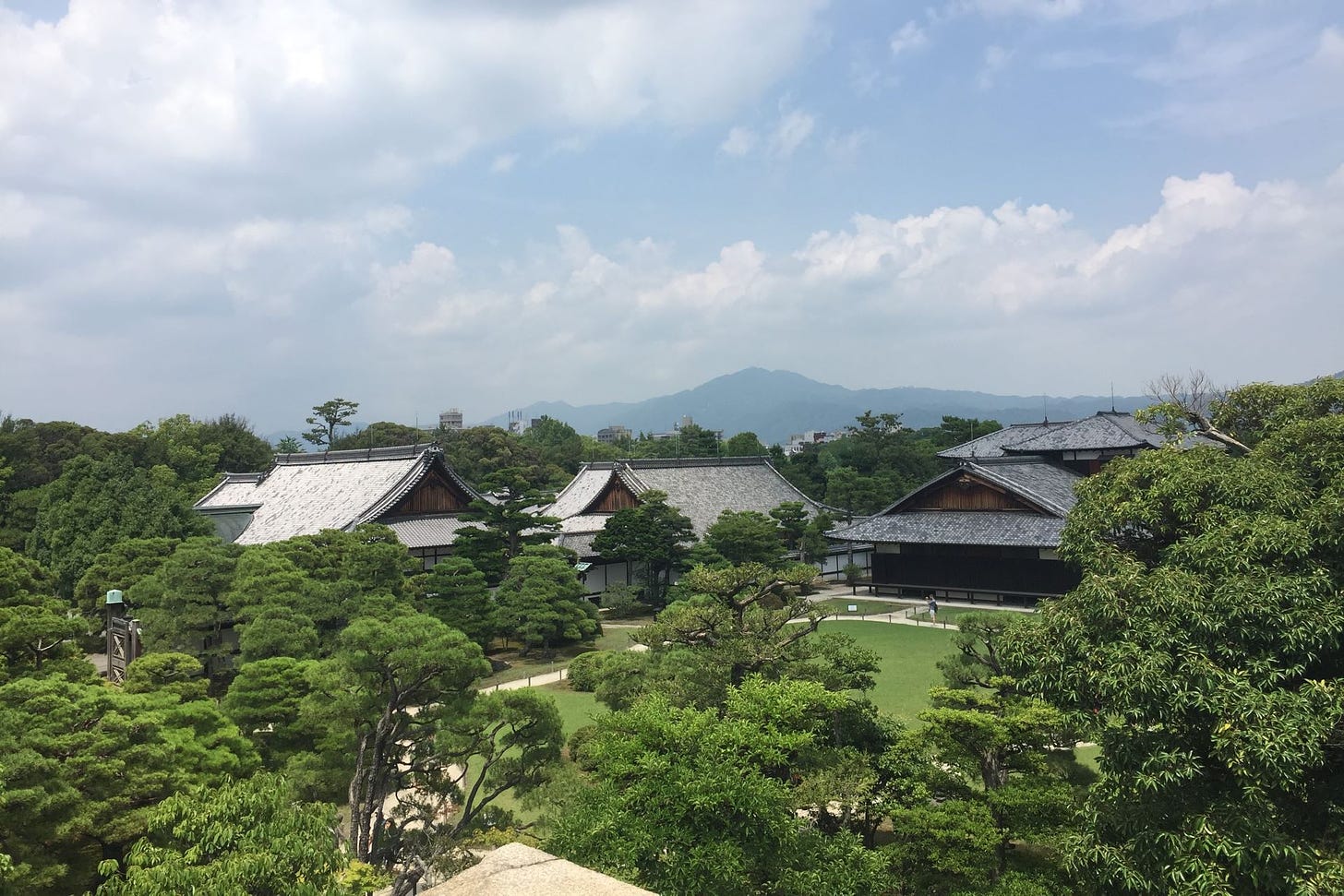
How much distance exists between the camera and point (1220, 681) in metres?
6.91

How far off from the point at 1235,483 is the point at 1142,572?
1454 mm

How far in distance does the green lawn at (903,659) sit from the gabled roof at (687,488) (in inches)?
426

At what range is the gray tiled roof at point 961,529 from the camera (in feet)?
105

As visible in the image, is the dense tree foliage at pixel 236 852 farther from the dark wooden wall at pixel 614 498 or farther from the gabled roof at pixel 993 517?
the dark wooden wall at pixel 614 498

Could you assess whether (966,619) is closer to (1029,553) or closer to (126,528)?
(1029,553)

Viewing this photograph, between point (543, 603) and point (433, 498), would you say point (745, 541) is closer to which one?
point (543, 603)

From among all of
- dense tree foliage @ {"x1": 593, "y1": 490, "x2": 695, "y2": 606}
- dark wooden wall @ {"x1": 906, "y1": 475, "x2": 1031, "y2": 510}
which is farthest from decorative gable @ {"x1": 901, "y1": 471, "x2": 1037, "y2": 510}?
dense tree foliage @ {"x1": 593, "y1": 490, "x2": 695, "y2": 606}

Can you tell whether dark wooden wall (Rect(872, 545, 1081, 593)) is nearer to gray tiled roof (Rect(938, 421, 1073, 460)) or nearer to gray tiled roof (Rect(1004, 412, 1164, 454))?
gray tiled roof (Rect(938, 421, 1073, 460))

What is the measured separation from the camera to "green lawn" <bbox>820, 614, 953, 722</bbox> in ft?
64.1

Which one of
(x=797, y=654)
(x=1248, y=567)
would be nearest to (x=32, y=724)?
(x=797, y=654)

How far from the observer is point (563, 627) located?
27.3 m

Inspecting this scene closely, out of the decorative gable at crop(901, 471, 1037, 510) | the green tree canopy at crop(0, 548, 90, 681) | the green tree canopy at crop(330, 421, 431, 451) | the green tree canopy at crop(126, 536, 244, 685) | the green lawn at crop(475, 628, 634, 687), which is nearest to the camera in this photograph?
the green tree canopy at crop(0, 548, 90, 681)

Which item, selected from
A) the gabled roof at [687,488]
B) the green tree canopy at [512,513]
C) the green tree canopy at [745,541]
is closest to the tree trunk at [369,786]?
the green tree canopy at [512,513]

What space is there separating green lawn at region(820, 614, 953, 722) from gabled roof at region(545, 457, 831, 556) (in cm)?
1081
